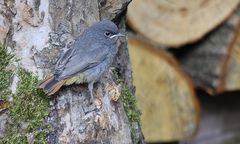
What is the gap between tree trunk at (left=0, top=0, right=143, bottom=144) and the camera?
3.43m

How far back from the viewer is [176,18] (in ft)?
17.4

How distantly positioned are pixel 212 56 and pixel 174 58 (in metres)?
0.37

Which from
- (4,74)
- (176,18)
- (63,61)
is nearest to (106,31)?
(63,61)

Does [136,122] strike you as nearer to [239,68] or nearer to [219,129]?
[239,68]

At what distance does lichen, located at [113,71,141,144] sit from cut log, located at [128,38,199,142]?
46.9 inches

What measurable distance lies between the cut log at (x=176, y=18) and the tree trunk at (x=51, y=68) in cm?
141

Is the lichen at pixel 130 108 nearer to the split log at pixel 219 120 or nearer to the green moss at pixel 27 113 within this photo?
the green moss at pixel 27 113

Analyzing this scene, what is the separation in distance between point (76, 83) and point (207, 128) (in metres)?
3.30

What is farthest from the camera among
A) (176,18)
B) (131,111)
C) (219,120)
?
(219,120)

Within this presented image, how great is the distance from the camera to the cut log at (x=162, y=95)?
524 centimetres

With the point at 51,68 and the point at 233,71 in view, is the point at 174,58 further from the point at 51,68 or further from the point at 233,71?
the point at 51,68

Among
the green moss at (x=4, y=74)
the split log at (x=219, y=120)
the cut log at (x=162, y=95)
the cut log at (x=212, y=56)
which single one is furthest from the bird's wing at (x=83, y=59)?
the split log at (x=219, y=120)

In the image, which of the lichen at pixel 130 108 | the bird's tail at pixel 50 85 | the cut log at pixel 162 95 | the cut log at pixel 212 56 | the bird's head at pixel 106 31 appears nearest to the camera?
the bird's tail at pixel 50 85

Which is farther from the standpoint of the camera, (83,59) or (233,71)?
(233,71)
